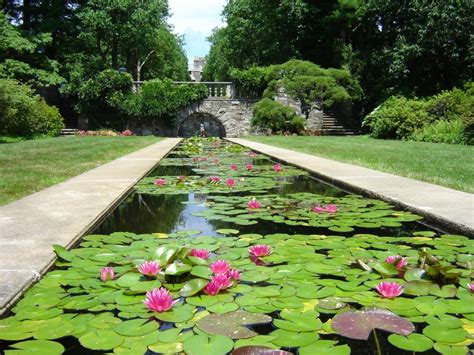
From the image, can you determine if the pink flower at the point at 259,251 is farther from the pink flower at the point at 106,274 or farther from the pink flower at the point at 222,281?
the pink flower at the point at 106,274

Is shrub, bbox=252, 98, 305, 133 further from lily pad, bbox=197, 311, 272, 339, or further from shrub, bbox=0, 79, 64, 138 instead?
lily pad, bbox=197, 311, 272, 339

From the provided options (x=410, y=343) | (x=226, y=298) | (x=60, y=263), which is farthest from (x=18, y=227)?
(x=410, y=343)

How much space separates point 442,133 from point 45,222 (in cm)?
1621

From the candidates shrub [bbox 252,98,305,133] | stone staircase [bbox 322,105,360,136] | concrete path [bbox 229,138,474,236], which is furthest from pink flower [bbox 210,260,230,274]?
stone staircase [bbox 322,105,360,136]

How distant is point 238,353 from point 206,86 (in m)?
26.8

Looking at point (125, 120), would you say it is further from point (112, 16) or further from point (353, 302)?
point (353, 302)

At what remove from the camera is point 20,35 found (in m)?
24.3

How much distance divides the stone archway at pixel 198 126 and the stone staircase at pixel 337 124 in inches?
248

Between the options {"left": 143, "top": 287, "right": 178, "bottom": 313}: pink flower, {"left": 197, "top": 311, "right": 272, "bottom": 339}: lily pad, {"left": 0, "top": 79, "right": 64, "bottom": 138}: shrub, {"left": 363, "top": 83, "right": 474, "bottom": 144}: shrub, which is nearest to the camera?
{"left": 197, "top": 311, "right": 272, "bottom": 339}: lily pad

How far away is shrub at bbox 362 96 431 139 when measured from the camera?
747 inches

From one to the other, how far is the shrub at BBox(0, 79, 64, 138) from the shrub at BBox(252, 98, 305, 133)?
10064mm

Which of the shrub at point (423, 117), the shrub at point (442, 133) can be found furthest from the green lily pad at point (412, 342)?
the shrub at point (423, 117)

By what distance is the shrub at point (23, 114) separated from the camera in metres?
18.1

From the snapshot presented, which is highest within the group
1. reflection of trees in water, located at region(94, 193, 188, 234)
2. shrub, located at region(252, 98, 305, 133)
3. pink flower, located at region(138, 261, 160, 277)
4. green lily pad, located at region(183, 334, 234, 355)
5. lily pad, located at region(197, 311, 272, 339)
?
shrub, located at region(252, 98, 305, 133)
